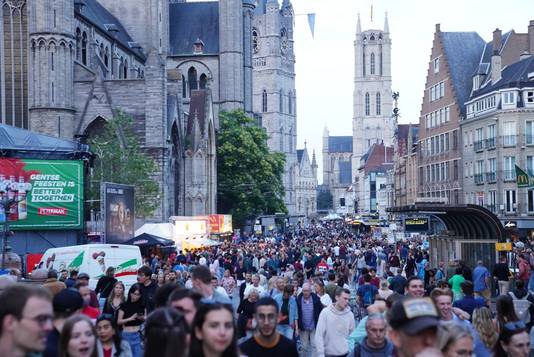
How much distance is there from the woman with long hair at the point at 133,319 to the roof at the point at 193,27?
222 ft

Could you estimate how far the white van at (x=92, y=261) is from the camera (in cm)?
1948

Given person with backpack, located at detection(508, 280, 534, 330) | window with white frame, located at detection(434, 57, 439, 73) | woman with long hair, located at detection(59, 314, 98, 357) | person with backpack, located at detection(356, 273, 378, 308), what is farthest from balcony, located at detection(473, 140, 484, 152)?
woman with long hair, located at detection(59, 314, 98, 357)

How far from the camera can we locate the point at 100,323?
9031 millimetres

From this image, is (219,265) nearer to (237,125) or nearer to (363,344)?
(363,344)

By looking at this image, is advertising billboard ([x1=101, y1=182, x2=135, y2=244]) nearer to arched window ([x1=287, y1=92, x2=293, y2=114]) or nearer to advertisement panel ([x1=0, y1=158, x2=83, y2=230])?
advertisement panel ([x1=0, y1=158, x2=83, y2=230])

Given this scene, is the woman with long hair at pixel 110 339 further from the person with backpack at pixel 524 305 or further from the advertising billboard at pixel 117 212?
the advertising billboard at pixel 117 212

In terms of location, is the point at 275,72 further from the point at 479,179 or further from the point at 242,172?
the point at 479,179

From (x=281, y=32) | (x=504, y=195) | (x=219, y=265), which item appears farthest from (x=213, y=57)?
(x=281, y=32)

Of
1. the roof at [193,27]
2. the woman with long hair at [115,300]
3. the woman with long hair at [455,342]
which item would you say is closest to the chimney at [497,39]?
the roof at [193,27]

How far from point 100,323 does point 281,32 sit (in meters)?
130

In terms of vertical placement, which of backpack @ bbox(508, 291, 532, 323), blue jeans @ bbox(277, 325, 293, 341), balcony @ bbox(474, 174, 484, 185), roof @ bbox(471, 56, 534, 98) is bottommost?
blue jeans @ bbox(277, 325, 293, 341)

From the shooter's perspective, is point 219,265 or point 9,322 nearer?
point 9,322

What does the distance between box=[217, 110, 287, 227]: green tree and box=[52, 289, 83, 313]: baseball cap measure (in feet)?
209

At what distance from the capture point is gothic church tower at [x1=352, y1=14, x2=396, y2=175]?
190m
